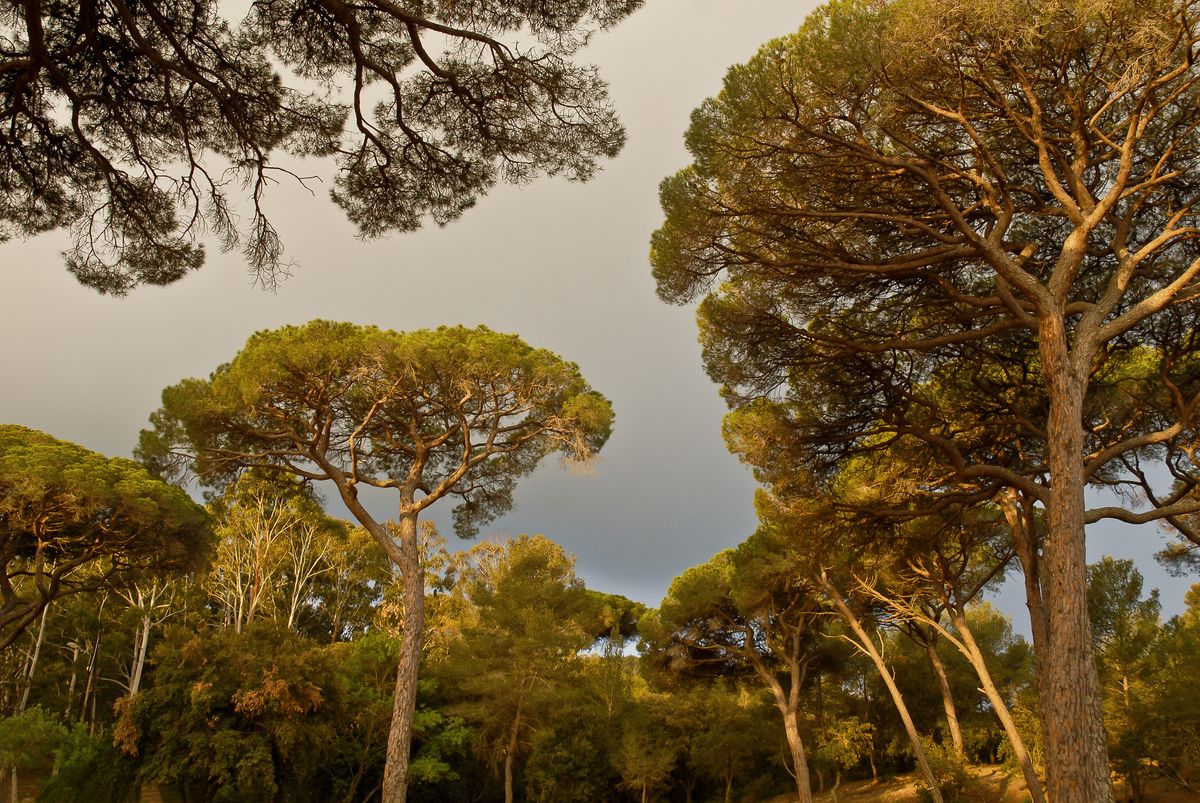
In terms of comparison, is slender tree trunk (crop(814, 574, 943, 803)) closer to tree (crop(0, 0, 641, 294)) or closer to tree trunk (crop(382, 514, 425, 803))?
tree trunk (crop(382, 514, 425, 803))

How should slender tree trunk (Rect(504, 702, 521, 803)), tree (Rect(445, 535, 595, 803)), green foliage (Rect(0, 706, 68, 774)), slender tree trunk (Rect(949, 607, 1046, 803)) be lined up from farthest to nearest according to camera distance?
slender tree trunk (Rect(504, 702, 521, 803)) → tree (Rect(445, 535, 595, 803)) → green foliage (Rect(0, 706, 68, 774)) → slender tree trunk (Rect(949, 607, 1046, 803))

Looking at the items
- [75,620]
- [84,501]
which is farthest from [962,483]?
[75,620]

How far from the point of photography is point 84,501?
10.5 m

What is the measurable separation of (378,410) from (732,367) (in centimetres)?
648

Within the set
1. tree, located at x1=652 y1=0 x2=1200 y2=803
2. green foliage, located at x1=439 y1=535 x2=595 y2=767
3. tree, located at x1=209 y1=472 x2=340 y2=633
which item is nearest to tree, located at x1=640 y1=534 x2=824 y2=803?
green foliage, located at x1=439 y1=535 x2=595 y2=767

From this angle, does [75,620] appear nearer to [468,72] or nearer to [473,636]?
[473,636]

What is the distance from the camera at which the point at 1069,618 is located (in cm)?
464

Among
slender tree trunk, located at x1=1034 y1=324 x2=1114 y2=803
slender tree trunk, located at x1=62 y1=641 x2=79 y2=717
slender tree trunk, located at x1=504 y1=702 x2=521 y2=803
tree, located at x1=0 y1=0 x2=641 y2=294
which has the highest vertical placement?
tree, located at x1=0 y1=0 x2=641 y2=294

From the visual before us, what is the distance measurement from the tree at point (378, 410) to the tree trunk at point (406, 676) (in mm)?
27

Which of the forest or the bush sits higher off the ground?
the forest

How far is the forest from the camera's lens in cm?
467

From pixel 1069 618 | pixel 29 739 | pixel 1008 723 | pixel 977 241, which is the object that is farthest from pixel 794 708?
pixel 29 739

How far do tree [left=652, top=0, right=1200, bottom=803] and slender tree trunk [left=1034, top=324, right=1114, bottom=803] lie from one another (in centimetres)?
1

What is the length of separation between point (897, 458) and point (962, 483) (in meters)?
0.81
